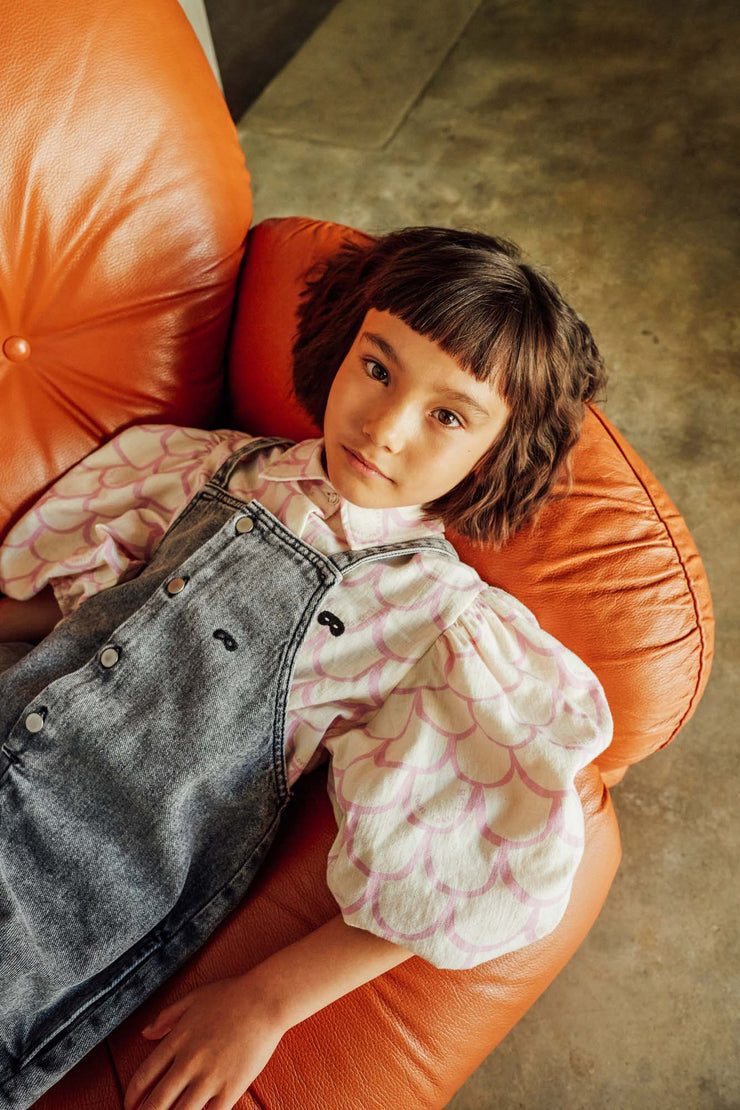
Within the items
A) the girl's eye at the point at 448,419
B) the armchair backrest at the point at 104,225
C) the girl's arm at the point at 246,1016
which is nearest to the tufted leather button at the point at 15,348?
the armchair backrest at the point at 104,225

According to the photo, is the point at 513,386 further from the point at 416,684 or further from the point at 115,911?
the point at 115,911

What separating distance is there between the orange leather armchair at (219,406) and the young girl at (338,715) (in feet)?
0.16

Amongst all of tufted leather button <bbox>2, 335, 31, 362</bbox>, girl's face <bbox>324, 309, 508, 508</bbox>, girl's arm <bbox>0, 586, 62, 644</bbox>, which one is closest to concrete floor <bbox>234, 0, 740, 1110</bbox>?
girl's face <bbox>324, 309, 508, 508</bbox>

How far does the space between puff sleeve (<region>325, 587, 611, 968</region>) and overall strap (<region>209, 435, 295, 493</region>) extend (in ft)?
1.08

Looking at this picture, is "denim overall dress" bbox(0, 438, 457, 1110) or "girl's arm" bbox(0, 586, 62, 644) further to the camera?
"girl's arm" bbox(0, 586, 62, 644)

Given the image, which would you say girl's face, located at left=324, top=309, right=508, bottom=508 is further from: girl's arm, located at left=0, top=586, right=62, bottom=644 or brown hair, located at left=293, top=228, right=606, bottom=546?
girl's arm, located at left=0, top=586, right=62, bottom=644

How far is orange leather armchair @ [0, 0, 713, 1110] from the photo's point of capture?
2.67 ft

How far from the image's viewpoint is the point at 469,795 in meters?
0.80

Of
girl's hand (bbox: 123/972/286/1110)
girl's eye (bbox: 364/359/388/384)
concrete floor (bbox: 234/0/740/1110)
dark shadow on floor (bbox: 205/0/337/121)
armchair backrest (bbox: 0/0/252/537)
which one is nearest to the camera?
girl's hand (bbox: 123/972/286/1110)

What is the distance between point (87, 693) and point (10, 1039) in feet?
1.08

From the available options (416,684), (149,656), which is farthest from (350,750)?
(149,656)

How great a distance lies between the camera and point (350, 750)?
0.85 m

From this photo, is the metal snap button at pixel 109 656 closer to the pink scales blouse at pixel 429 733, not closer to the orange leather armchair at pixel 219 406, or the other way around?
the pink scales blouse at pixel 429 733

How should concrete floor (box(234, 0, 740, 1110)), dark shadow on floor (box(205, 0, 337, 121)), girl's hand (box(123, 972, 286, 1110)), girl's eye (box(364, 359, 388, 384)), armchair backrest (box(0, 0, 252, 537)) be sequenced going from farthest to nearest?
dark shadow on floor (box(205, 0, 337, 121)) → concrete floor (box(234, 0, 740, 1110)) → armchair backrest (box(0, 0, 252, 537)) → girl's eye (box(364, 359, 388, 384)) → girl's hand (box(123, 972, 286, 1110))
